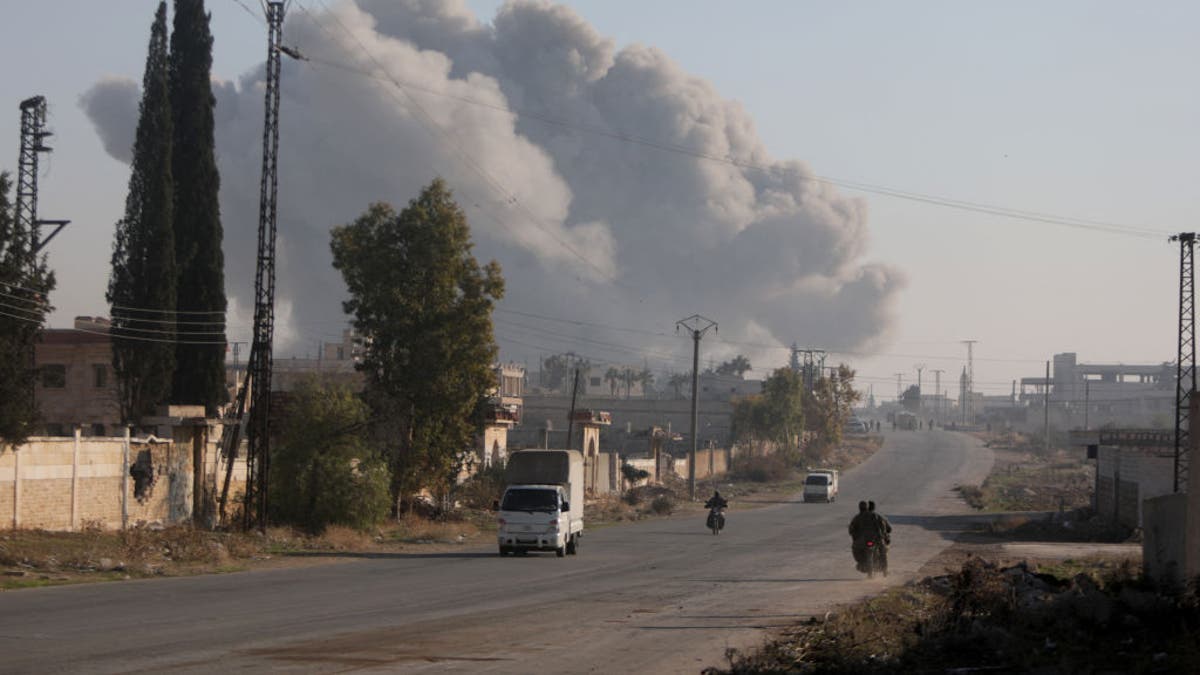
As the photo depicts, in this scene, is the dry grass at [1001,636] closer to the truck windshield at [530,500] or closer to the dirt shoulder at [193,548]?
the dirt shoulder at [193,548]

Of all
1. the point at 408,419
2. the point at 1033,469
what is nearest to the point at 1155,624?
the point at 408,419

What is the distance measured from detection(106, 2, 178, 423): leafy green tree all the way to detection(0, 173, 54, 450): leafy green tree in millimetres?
15707

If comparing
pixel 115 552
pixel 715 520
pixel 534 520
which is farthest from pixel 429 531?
pixel 115 552

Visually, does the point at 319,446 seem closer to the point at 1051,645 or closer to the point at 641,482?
the point at 1051,645

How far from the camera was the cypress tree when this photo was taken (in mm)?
56844

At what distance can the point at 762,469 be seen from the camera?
11131 centimetres

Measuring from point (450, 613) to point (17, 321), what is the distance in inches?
853

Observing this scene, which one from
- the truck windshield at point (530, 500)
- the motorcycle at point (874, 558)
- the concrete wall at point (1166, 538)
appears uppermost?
the concrete wall at point (1166, 538)

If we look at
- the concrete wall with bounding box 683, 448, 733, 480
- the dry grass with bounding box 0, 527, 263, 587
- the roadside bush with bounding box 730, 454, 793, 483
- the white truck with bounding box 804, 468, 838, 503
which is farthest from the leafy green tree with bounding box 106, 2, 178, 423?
the roadside bush with bounding box 730, 454, 793, 483

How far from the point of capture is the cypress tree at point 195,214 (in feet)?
186

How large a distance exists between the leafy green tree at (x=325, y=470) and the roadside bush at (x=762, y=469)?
224ft

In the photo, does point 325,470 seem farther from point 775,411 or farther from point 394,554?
point 775,411

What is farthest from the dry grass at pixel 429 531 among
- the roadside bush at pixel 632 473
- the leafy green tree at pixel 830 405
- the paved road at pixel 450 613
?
the leafy green tree at pixel 830 405

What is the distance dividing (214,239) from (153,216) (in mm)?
3850
